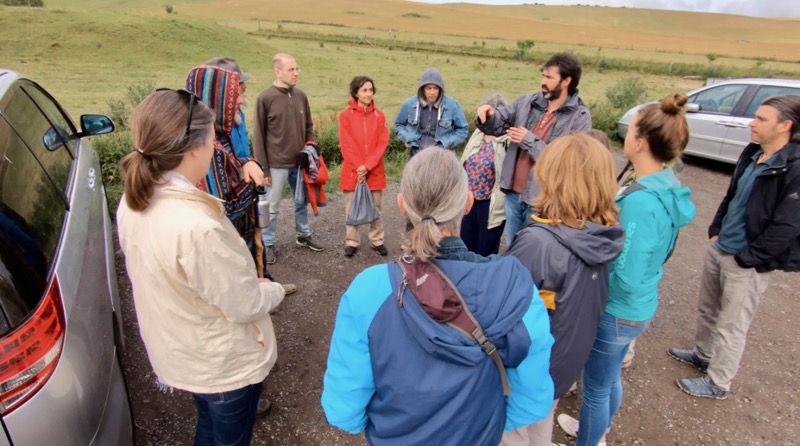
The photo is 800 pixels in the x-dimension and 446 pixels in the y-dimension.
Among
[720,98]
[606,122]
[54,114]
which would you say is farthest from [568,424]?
[606,122]

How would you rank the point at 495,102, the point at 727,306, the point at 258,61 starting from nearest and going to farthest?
the point at 727,306
the point at 495,102
the point at 258,61

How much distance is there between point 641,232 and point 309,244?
140 inches

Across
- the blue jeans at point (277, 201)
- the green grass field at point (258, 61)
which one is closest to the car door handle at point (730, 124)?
the green grass field at point (258, 61)

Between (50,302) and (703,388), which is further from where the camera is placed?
(703,388)

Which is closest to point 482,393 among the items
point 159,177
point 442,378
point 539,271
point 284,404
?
point 442,378

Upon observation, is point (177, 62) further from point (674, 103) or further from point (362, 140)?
point (674, 103)

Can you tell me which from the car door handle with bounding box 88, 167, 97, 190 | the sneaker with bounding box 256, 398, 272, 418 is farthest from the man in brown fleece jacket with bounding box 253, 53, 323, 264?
the sneaker with bounding box 256, 398, 272, 418

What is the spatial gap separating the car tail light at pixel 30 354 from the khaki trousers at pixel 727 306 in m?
3.59

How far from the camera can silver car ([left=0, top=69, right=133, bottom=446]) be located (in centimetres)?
144

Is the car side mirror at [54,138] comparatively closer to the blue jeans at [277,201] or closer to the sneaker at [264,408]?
the blue jeans at [277,201]

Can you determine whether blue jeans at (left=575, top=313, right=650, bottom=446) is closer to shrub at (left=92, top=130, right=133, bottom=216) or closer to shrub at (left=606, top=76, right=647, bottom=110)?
shrub at (left=92, top=130, right=133, bottom=216)

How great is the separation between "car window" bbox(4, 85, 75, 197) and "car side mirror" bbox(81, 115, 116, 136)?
0.44 ft

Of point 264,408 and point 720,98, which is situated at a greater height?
point 720,98

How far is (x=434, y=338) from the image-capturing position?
124cm
